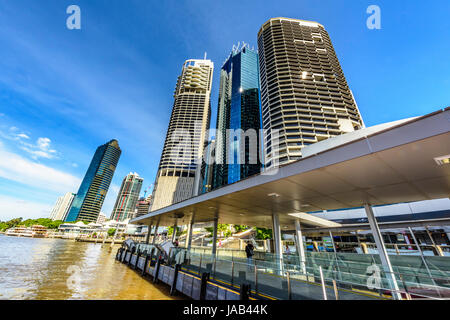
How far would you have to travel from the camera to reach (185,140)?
110 meters

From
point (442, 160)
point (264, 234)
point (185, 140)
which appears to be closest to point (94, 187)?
point (185, 140)

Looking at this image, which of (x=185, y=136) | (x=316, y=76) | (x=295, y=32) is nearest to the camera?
(x=316, y=76)

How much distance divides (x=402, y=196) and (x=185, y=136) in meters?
105

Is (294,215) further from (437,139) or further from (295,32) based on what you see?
(295,32)

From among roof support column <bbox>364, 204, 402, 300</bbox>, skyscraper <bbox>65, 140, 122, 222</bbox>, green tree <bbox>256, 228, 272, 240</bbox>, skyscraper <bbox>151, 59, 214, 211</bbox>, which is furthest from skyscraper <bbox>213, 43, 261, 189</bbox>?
skyscraper <bbox>65, 140, 122, 222</bbox>

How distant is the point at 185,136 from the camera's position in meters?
108

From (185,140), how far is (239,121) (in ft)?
114

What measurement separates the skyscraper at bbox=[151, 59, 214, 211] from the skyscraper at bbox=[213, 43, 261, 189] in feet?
47.2

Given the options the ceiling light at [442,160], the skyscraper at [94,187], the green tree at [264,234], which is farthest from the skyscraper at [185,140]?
the skyscraper at [94,187]

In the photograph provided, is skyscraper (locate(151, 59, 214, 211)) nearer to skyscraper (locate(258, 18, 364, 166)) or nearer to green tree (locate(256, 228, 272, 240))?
skyscraper (locate(258, 18, 364, 166))

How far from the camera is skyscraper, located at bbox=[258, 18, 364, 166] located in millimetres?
57062

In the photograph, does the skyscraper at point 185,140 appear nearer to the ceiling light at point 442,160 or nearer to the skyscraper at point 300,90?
the skyscraper at point 300,90

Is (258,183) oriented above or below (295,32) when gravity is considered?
below
